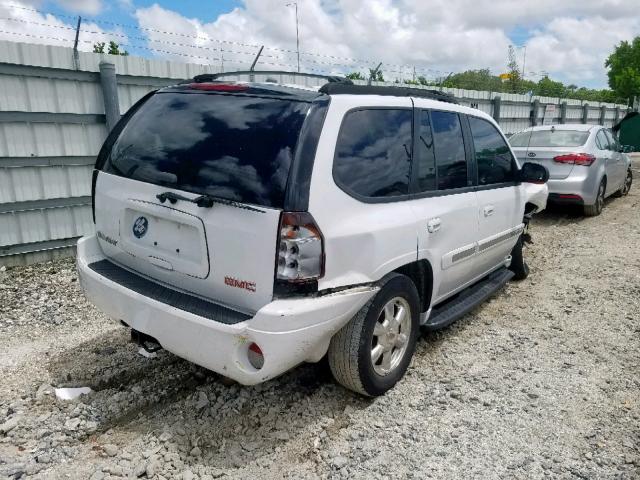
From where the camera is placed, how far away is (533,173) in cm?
436

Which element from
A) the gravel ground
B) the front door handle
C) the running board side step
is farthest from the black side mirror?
the front door handle

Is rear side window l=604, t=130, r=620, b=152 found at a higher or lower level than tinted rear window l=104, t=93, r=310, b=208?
lower

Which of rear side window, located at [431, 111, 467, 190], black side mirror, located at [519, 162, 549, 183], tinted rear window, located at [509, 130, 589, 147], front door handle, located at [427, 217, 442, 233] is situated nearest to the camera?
front door handle, located at [427, 217, 442, 233]

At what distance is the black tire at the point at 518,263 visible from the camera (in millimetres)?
5055

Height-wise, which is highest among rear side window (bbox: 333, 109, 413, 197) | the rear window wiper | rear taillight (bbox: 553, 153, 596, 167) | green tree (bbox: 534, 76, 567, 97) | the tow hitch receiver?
green tree (bbox: 534, 76, 567, 97)

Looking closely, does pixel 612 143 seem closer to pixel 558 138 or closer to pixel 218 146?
pixel 558 138

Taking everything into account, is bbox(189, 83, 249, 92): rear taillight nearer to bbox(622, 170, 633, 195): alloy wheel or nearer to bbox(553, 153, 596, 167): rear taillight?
bbox(553, 153, 596, 167): rear taillight

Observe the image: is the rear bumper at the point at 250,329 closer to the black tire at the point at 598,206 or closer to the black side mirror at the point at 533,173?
the black side mirror at the point at 533,173

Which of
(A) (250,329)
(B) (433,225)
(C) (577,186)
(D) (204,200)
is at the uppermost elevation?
(D) (204,200)

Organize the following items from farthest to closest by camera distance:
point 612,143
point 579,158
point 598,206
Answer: point 612,143 < point 598,206 < point 579,158

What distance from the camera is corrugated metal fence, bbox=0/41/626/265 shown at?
5.09 metres

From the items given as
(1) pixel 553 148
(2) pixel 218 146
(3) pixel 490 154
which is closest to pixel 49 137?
(2) pixel 218 146

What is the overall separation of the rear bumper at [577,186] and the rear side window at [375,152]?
6013 millimetres

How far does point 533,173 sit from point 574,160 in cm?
435
